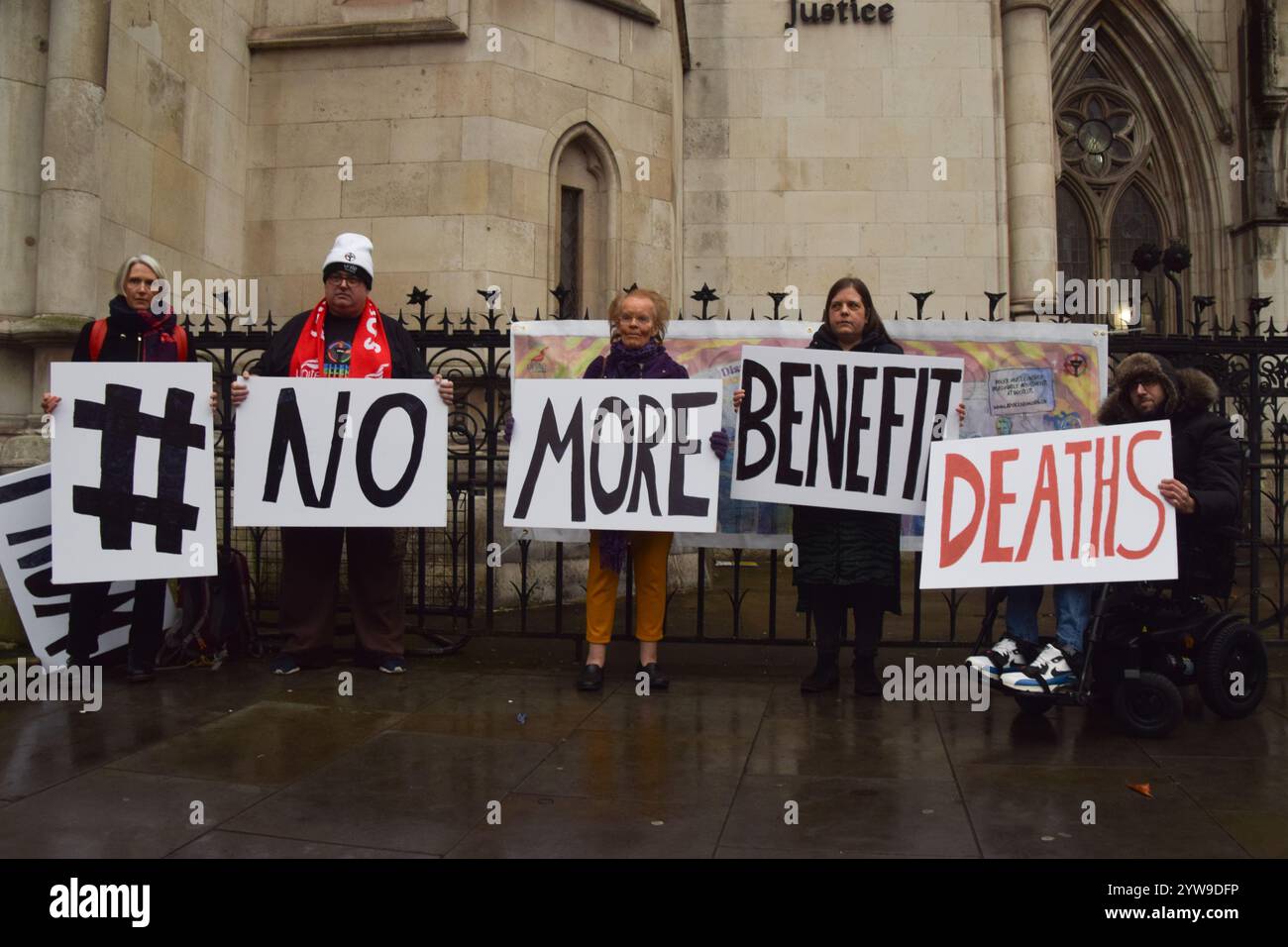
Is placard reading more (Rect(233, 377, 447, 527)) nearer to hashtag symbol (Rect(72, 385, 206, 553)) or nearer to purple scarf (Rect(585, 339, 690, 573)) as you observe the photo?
hashtag symbol (Rect(72, 385, 206, 553))

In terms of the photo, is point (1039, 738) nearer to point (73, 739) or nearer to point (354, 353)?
point (354, 353)

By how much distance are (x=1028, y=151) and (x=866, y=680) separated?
10.5 metres

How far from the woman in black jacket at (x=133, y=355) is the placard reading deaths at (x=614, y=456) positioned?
204 cm

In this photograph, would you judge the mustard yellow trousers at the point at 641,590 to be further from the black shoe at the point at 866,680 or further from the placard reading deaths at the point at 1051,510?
the placard reading deaths at the point at 1051,510

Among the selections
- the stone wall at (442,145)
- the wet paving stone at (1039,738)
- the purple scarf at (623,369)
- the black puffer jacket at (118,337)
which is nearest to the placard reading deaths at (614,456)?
the purple scarf at (623,369)

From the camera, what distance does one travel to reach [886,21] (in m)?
14.2

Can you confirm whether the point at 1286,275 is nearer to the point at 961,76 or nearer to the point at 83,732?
Answer: the point at 961,76

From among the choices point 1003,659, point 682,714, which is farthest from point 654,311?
point 1003,659

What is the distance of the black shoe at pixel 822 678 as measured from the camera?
605 cm

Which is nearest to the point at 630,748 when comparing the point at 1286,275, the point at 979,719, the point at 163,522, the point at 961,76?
the point at 979,719

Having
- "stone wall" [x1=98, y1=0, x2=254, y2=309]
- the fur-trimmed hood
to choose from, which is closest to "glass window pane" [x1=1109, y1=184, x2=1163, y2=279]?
the fur-trimmed hood

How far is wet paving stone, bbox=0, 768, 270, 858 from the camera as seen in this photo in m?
3.60

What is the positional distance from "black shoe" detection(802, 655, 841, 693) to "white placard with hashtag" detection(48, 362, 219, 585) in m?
3.33

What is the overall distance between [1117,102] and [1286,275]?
3573 mm
